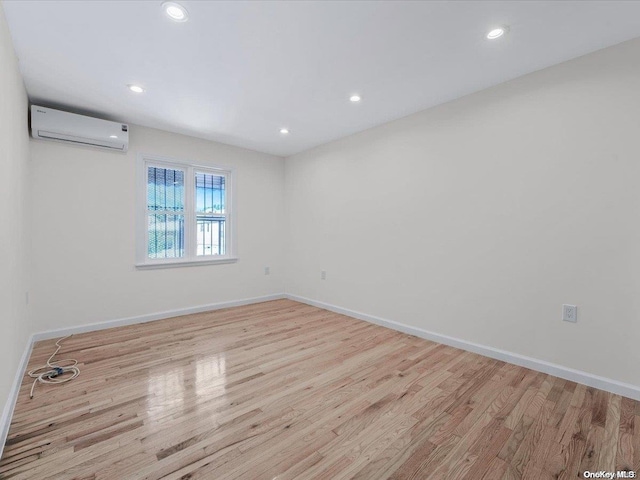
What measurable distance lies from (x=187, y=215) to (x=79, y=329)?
1838mm

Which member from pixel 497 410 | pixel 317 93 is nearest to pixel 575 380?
pixel 497 410

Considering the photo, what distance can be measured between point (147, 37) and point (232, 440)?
2.67 meters

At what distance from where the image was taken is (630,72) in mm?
2061

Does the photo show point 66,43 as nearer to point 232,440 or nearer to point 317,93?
point 317,93

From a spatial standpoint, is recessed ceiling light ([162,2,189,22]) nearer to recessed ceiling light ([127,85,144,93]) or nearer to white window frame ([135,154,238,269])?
recessed ceiling light ([127,85,144,93])

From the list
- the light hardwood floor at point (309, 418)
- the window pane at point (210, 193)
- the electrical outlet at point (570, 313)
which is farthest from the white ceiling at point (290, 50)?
the light hardwood floor at point (309, 418)

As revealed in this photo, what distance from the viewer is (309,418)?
1.81 meters

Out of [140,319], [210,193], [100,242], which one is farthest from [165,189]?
[140,319]

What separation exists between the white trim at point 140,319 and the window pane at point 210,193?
144 cm

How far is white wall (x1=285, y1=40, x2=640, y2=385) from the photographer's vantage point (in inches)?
83.3

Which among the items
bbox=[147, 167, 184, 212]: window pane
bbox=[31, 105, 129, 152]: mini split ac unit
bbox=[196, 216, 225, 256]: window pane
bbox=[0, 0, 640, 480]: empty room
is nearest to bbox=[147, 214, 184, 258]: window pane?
bbox=[0, 0, 640, 480]: empty room

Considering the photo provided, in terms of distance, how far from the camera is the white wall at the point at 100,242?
312cm

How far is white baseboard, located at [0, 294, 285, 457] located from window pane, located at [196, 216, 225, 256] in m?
0.82

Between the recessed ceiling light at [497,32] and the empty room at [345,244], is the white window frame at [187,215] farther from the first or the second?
the recessed ceiling light at [497,32]
